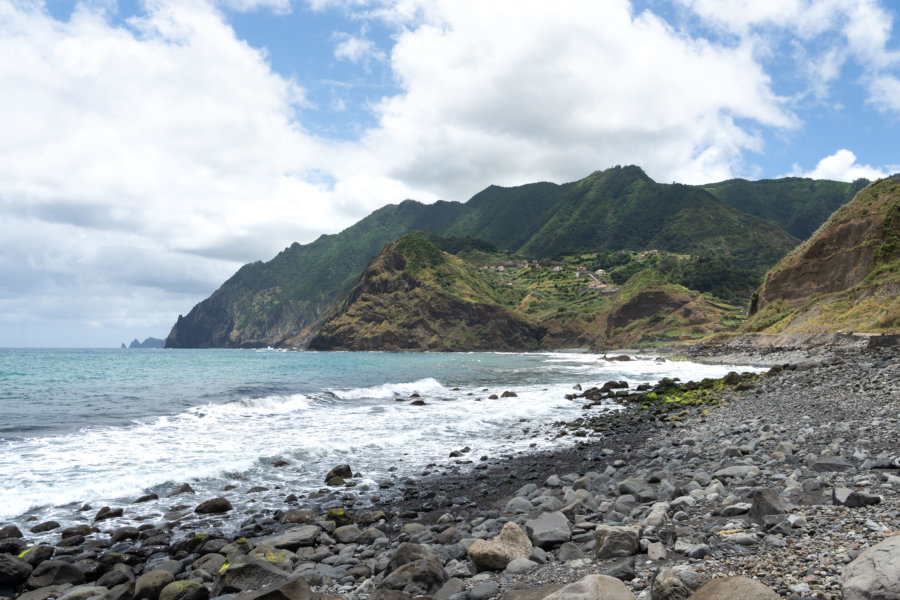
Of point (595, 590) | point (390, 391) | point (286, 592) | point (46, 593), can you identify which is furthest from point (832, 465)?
point (390, 391)

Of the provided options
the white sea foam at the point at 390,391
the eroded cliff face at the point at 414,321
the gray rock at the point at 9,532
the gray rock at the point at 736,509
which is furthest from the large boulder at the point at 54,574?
the eroded cliff face at the point at 414,321

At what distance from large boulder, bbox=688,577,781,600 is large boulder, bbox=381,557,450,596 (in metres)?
3.08

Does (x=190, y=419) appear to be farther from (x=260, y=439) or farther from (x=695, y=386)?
(x=695, y=386)

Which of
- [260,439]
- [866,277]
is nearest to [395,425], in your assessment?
[260,439]

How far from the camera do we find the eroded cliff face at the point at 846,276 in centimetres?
4012

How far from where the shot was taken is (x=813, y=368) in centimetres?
2480

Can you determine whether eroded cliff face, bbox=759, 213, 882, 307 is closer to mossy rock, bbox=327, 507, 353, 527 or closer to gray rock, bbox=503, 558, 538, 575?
gray rock, bbox=503, 558, 538, 575

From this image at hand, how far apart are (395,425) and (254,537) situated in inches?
426

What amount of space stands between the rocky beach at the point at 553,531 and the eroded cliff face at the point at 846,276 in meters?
34.7

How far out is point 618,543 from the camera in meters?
5.73

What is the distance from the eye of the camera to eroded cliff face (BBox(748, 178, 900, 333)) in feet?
132

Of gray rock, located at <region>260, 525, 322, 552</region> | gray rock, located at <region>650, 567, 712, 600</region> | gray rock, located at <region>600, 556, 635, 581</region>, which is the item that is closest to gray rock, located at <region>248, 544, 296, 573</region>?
gray rock, located at <region>260, 525, 322, 552</region>

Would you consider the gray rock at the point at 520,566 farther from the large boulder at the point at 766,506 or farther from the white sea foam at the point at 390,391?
the white sea foam at the point at 390,391

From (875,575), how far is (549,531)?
4000mm
